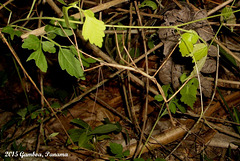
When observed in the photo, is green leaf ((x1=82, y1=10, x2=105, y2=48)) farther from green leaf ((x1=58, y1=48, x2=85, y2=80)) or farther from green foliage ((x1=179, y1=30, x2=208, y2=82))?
green foliage ((x1=179, y1=30, x2=208, y2=82))

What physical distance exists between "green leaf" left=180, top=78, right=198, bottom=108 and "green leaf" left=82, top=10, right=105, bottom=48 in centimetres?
78

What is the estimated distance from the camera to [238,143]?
1.51 meters

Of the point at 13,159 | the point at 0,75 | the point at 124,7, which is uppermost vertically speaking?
the point at 124,7

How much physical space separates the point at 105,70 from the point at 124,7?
0.69 meters

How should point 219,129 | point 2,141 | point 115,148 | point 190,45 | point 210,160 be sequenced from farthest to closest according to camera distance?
point 2,141 < point 219,129 < point 210,160 < point 115,148 < point 190,45

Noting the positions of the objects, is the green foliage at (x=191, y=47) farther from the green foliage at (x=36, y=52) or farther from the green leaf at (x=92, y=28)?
the green foliage at (x=36, y=52)

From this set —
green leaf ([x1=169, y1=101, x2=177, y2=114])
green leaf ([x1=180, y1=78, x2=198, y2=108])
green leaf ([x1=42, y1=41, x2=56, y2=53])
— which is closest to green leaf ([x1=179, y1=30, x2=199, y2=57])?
green leaf ([x1=180, y1=78, x2=198, y2=108])

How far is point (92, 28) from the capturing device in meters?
0.67

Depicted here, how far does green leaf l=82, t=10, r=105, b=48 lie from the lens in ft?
2.16

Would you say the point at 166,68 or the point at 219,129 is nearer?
the point at 166,68

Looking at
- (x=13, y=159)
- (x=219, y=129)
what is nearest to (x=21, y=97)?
(x=13, y=159)

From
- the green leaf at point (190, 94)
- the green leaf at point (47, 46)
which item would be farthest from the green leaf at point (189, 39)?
the green leaf at point (47, 46)

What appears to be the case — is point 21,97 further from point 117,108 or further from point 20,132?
point 117,108

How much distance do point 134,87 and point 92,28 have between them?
4.40ft
